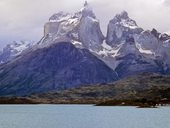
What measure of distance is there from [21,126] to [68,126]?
13895 millimetres

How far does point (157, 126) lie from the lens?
13212 centimetres

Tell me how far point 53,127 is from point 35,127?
5209 millimetres

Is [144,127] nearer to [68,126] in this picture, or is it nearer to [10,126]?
[68,126]

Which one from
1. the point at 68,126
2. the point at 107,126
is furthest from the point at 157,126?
the point at 68,126

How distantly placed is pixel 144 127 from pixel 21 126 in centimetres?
3607

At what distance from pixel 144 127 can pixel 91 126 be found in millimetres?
15531

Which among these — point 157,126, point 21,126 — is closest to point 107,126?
point 157,126

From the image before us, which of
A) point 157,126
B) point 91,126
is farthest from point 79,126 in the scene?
point 157,126

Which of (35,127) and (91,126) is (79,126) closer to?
(91,126)

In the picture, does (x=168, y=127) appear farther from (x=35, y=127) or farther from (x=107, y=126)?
(x=35, y=127)

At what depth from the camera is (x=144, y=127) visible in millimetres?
129500

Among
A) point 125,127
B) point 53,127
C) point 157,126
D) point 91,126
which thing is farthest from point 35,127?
point 157,126

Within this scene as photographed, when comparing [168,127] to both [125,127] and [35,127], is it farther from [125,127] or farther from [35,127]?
[35,127]

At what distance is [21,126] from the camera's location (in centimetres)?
13475
